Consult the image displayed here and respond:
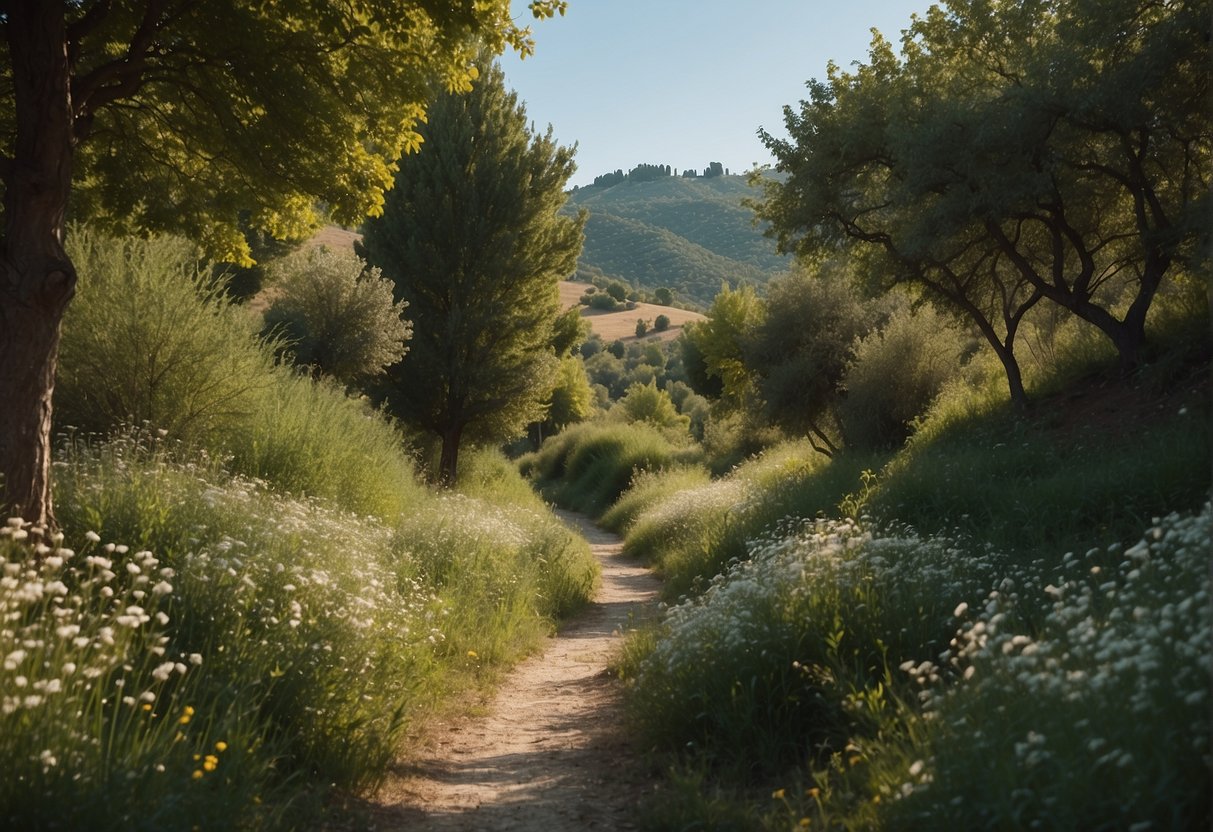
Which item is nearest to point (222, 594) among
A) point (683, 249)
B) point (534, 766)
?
point (534, 766)

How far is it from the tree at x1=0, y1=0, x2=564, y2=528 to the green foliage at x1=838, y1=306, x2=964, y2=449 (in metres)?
13.3

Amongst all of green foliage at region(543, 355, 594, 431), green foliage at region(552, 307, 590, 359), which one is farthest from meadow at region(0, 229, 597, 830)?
green foliage at region(543, 355, 594, 431)

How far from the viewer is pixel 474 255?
2144 centimetres

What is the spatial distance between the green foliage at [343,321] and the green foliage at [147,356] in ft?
24.6

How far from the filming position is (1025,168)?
40.2 feet

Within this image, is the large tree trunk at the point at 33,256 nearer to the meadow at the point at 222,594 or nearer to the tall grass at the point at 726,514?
the meadow at the point at 222,594

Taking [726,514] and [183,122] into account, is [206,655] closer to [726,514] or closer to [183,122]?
[183,122]

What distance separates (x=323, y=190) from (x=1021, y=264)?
392 inches

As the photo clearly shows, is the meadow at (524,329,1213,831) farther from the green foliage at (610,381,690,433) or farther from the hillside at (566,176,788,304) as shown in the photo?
the hillside at (566,176,788,304)

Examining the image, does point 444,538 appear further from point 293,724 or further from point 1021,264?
point 1021,264

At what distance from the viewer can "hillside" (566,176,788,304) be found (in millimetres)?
144738

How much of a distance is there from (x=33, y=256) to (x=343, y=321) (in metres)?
14.2

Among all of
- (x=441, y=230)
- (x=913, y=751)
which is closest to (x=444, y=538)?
(x=913, y=751)

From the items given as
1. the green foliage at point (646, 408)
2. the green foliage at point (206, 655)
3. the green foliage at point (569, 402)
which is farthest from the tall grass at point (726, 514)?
the green foliage at point (569, 402)
